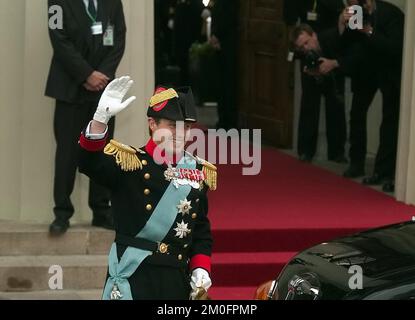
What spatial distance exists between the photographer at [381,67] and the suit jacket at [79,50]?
3043mm

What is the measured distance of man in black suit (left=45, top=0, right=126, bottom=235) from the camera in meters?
9.22

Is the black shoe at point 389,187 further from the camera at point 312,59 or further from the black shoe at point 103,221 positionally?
the black shoe at point 103,221

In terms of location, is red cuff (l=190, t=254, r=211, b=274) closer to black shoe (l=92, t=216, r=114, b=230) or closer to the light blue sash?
the light blue sash

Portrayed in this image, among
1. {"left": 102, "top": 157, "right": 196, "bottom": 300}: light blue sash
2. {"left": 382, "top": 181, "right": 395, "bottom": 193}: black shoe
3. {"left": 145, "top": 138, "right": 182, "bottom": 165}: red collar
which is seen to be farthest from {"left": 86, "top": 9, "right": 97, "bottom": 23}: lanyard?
{"left": 382, "top": 181, "right": 395, "bottom": 193}: black shoe

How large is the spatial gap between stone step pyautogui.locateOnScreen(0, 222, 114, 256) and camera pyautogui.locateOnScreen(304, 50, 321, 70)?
3660 mm

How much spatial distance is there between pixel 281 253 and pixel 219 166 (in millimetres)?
2996

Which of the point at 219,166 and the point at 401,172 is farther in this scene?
the point at 219,166

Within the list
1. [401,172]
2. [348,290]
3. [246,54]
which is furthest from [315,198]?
[348,290]

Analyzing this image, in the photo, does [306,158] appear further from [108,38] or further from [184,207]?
[184,207]

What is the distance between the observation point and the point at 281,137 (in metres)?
13.7

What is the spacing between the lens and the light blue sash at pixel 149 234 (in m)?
6.14

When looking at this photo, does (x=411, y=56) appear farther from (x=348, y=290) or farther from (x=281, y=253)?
(x=348, y=290)

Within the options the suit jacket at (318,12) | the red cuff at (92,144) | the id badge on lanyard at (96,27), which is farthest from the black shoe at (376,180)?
the red cuff at (92,144)

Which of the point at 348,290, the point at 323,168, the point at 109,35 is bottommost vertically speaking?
the point at 323,168
